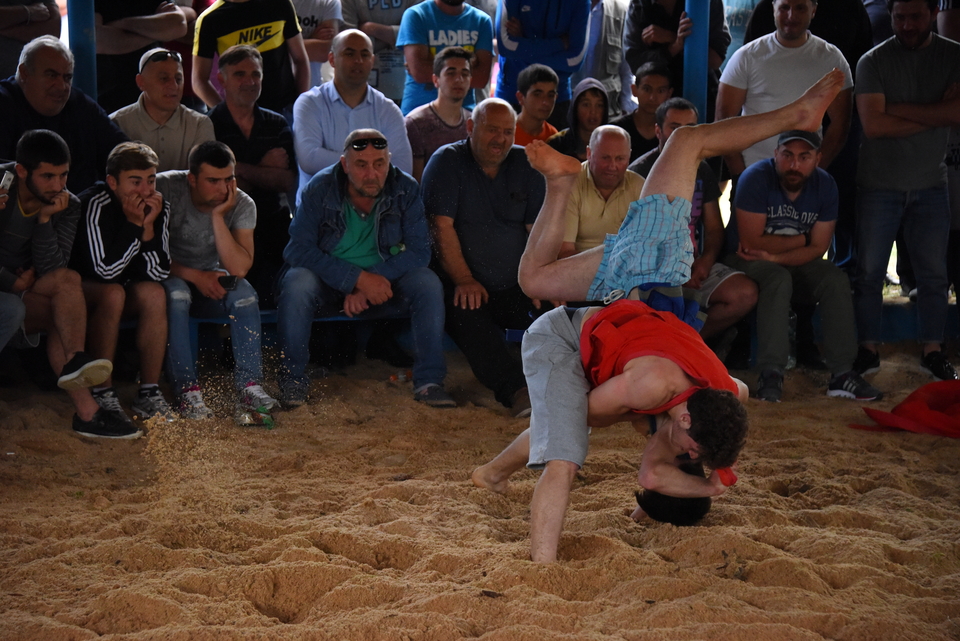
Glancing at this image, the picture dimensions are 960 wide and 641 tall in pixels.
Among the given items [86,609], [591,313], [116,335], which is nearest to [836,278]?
[591,313]

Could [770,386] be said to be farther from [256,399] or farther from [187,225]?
[187,225]

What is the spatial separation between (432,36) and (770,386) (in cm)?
314

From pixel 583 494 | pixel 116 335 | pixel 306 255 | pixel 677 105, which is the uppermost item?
pixel 677 105

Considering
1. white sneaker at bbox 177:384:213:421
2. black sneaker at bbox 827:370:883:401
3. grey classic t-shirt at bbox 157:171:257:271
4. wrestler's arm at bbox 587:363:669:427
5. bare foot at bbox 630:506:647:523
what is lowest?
bare foot at bbox 630:506:647:523

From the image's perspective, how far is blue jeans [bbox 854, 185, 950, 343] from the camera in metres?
5.91

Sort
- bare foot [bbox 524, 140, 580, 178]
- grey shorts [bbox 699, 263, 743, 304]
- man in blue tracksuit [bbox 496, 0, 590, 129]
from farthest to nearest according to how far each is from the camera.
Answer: man in blue tracksuit [bbox 496, 0, 590, 129] → grey shorts [bbox 699, 263, 743, 304] → bare foot [bbox 524, 140, 580, 178]

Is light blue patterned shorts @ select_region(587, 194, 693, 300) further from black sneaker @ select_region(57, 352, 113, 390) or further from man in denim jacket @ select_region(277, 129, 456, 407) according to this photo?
black sneaker @ select_region(57, 352, 113, 390)

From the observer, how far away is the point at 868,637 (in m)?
2.68

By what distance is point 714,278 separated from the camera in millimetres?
5773

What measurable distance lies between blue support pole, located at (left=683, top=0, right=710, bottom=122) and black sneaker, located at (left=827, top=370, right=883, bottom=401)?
2021 mm

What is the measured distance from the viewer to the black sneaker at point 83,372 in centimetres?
440

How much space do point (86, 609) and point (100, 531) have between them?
2.08 feet

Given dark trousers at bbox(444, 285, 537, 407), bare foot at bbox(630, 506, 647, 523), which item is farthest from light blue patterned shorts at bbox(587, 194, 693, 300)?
dark trousers at bbox(444, 285, 537, 407)

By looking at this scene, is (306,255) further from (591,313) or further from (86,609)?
(86,609)
